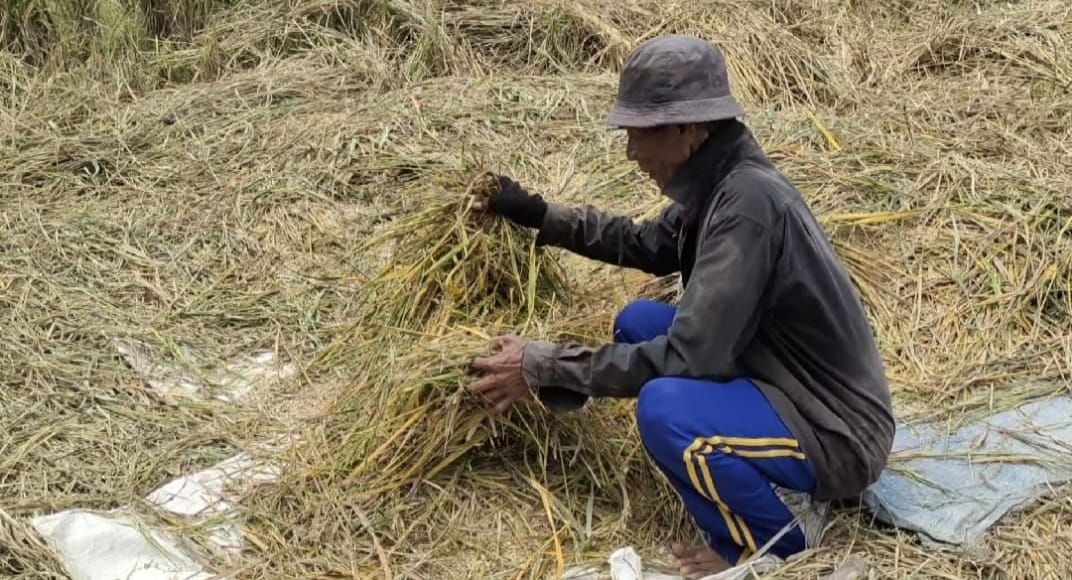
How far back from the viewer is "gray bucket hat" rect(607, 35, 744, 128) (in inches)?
83.8

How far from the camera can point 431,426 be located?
2.53m

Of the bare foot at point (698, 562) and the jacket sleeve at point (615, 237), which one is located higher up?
the jacket sleeve at point (615, 237)

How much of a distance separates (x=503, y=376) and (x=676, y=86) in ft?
2.23

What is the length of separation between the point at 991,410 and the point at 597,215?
3.60 ft

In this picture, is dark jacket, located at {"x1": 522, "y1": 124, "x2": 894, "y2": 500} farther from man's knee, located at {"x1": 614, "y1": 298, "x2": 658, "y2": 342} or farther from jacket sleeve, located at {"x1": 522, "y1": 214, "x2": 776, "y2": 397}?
man's knee, located at {"x1": 614, "y1": 298, "x2": 658, "y2": 342}

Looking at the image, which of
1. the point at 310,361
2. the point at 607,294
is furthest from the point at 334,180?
the point at 607,294

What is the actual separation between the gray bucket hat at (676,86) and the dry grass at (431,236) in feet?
2.22

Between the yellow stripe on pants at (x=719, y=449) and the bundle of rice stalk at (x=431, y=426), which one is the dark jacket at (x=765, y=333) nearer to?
the yellow stripe on pants at (x=719, y=449)

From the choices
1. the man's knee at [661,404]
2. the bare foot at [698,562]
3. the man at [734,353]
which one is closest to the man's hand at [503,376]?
the man at [734,353]

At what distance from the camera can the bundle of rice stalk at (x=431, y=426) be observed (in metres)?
Result: 2.49

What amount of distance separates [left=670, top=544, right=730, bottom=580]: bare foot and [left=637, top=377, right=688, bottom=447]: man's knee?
0.32 metres

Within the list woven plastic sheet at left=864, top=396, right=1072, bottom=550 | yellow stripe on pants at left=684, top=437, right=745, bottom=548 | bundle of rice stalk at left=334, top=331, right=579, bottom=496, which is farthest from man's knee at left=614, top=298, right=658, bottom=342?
woven plastic sheet at left=864, top=396, right=1072, bottom=550

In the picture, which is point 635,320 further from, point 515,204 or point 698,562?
point 698,562

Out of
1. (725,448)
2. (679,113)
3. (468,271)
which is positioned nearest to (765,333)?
(725,448)
